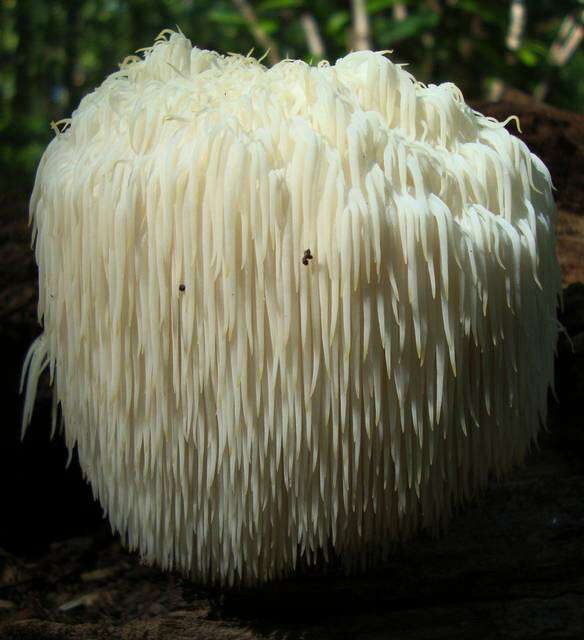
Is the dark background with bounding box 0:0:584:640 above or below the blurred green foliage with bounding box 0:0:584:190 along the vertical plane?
below

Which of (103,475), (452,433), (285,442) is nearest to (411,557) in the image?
(452,433)

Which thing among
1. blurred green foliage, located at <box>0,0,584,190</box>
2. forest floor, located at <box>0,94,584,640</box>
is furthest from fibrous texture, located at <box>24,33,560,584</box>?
blurred green foliage, located at <box>0,0,584,190</box>

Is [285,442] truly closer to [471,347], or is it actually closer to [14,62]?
[471,347]

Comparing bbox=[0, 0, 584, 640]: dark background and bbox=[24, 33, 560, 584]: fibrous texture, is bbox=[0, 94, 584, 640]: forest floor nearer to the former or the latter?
bbox=[0, 0, 584, 640]: dark background

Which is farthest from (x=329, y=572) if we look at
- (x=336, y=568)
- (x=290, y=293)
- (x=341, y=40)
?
(x=341, y=40)

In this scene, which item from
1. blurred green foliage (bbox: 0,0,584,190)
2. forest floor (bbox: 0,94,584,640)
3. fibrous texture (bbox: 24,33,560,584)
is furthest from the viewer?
blurred green foliage (bbox: 0,0,584,190)

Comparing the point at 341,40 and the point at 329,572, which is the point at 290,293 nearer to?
the point at 329,572
